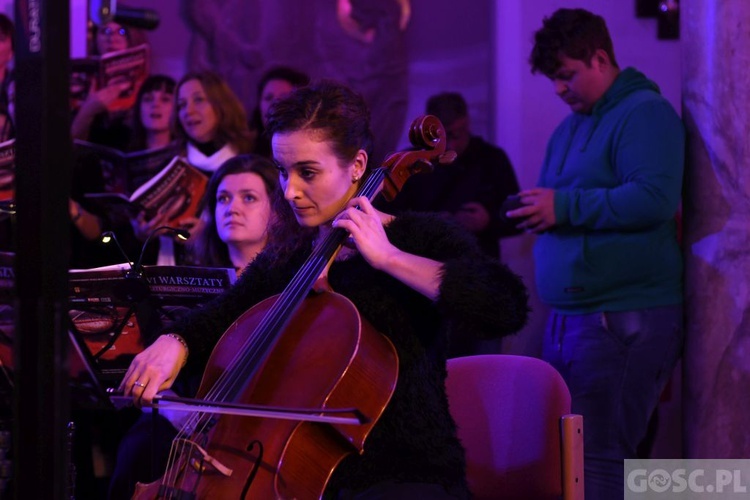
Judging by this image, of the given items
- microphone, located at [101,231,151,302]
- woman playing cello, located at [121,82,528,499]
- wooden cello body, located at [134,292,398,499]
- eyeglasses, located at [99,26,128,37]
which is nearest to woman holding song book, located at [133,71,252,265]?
eyeglasses, located at [99,26,128,37]

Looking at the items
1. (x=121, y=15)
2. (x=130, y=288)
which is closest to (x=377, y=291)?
(x=130, y=288)

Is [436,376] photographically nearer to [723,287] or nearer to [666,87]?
[723,287]

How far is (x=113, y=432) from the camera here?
12.1 ft

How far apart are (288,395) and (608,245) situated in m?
1.52

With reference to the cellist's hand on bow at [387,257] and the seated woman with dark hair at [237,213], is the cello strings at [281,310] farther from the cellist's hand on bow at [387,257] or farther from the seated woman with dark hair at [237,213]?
the seated woman with dark hair at [237,213]

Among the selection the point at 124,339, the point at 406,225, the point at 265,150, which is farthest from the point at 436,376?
the point at 265,150

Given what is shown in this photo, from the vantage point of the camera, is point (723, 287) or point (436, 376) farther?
point (723, 287)

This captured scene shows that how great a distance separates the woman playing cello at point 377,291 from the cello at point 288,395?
93 millimetres

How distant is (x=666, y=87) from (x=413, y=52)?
1.15 meters

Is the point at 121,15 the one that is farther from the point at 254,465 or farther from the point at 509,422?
the point at 509,422

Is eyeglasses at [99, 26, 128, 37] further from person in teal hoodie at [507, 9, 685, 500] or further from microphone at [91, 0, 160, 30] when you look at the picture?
microphone at [91, 0, 160, 30]

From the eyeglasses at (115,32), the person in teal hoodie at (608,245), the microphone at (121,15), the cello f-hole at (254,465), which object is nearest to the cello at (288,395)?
the cello f-hole at (254,465)

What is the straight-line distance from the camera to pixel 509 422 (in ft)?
7.44

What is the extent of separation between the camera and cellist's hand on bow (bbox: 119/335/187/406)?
187 centimetres
